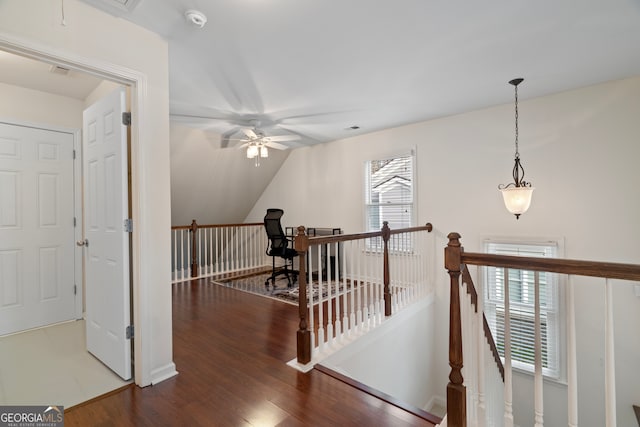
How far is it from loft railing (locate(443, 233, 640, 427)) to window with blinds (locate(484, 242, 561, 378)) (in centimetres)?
210

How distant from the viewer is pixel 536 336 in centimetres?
139

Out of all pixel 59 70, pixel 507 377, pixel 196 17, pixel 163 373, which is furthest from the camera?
pixel 59 70

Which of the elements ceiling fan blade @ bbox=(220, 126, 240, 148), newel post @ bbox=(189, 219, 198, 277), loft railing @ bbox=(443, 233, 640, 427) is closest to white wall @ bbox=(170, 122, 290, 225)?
ceiling fan blade @ bbox=(220, 126, 240, 148)

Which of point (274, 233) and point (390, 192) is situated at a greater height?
point (390, 192)

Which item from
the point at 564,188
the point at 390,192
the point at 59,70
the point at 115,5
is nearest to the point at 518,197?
the point at 564,188

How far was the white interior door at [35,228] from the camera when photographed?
9.41 ft

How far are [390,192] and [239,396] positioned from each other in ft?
12.0

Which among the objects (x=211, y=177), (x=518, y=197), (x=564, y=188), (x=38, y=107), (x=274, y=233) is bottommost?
(x=274, y=233)

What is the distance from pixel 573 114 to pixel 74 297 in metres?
5.97

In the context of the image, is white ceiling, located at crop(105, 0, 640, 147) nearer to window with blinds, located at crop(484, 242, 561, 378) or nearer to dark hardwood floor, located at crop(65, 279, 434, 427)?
window with blinds, located at crop(484, 242, 561, 378)

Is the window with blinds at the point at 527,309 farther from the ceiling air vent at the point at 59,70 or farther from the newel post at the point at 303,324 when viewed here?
the ceiling air vent at the point at 59,70

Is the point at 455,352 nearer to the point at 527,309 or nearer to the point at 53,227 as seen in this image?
the point at 527,309

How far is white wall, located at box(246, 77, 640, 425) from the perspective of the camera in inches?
120

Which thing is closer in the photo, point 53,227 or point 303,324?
point 303,324
